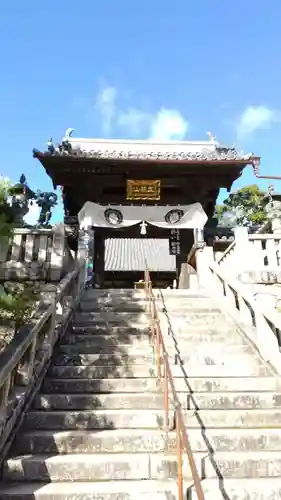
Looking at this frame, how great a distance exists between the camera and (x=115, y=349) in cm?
582

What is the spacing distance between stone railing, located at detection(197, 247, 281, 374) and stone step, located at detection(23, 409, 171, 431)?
7.21 ft

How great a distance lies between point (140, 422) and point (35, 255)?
5.12 m

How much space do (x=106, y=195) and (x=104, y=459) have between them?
461 inches

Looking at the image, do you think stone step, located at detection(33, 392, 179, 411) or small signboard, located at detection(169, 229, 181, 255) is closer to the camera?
stone step, located at detection(33, 392, 179, 411)

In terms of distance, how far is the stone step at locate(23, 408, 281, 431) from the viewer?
404 cm

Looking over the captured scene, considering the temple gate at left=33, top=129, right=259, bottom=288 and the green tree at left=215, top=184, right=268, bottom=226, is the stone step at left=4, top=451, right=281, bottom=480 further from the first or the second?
the green tree at left=215, top=184, right=268, bottom=226

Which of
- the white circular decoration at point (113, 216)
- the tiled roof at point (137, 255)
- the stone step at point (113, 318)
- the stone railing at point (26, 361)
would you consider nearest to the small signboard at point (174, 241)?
the white circular decoration at point (113, 216)

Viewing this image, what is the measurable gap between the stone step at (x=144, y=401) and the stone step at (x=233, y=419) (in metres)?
0.18

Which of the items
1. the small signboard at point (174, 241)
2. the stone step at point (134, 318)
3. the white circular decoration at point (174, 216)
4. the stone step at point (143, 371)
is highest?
the white circular decoration at point (174, 216)

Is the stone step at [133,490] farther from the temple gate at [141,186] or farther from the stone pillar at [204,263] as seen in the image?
the temple gate at [141,186]

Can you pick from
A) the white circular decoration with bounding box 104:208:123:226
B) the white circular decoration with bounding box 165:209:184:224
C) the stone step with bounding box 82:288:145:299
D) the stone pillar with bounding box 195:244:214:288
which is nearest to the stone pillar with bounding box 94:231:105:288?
the white circular decoration with bounding box 104:208:123:226

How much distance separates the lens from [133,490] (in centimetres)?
312

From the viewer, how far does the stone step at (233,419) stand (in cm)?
414

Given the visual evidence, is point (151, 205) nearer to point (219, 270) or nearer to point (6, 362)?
point (219, 270)
